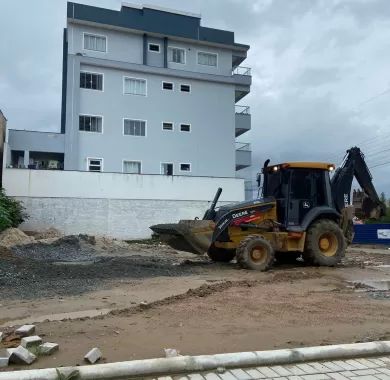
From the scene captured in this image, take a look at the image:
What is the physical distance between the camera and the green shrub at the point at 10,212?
1068 inches

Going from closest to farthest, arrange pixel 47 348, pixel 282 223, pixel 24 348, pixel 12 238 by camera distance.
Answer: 1. pixel 24 348
2. pixel 47 348
3. pixel 282 223
4. pixel 12 238

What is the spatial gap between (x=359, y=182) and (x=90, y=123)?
84.3 feet

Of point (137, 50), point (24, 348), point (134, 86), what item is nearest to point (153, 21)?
point (137, 50)

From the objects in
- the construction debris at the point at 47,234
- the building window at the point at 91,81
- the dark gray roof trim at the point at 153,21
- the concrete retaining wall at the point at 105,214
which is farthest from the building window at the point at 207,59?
the construction debris at the point at 47,234

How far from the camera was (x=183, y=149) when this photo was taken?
41875mm

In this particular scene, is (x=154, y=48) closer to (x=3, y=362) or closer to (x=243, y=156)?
(x=243, y=156)

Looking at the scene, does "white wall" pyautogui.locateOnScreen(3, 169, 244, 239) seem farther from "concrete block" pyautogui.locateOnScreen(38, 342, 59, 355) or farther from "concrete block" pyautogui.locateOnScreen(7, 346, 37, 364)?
"concrete block" pyautogui.locateOnScreen(7, 346, 37, 364)

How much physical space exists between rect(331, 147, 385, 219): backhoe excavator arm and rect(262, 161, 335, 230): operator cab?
0.54m

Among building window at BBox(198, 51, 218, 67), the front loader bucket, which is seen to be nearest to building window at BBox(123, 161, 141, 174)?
building window at BBox(198, 51, 218, 67)

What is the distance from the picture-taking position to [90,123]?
1529 inches

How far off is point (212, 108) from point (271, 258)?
3009 centimetres

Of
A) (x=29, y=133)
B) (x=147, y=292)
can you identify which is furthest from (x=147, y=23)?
(x=147, y=292)

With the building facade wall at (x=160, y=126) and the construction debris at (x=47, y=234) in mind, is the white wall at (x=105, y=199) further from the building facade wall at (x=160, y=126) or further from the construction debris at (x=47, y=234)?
the building facade wall at (x=160, y=126)

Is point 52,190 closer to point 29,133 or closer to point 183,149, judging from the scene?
point 29,133
